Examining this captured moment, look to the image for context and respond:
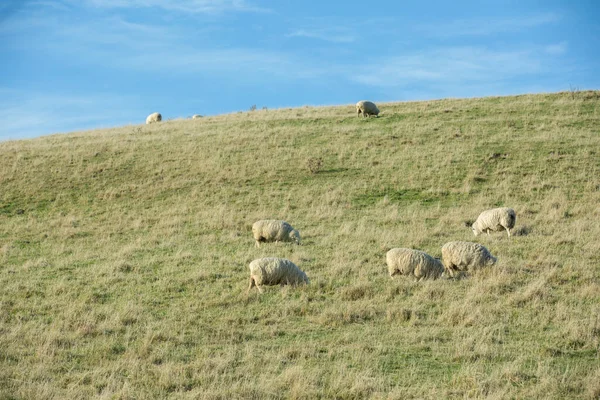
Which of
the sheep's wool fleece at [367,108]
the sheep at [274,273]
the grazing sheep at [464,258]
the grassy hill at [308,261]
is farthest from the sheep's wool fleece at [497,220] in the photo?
the sheep's wool fleece at [367,108]

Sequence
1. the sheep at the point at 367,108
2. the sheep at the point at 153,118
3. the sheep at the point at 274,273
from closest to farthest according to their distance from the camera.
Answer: the sheep at the point at 274,273
the sheep at the point at 367,108
the sheep at the point at 153,118

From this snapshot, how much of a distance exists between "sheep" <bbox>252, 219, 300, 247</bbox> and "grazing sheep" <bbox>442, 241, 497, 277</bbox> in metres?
5.48

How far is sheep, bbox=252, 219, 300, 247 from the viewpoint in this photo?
17828mm

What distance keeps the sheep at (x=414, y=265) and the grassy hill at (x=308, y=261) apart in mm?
477

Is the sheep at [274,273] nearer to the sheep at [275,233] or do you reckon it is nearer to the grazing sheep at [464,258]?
the grazing sheep at [464,258]

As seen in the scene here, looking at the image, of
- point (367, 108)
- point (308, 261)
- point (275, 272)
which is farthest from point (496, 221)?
point (367, 108)

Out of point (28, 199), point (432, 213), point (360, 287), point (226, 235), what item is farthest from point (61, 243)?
point (432, 213)

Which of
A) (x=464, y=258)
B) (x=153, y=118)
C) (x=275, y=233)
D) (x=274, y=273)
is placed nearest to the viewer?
(x=274, y=273)

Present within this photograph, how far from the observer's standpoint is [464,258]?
1362 centimetres

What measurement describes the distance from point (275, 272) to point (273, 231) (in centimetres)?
538

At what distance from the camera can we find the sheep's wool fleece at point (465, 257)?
13562 millimetres

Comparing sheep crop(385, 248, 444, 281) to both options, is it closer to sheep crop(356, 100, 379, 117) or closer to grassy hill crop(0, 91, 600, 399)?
grassy hill crop(0, 91, 600, 399)

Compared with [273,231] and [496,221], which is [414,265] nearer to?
[273,231]

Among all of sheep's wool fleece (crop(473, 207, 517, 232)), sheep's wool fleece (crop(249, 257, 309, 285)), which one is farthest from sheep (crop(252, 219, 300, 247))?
sheep's wool fleece (crop(473, 207, 517, 232))
